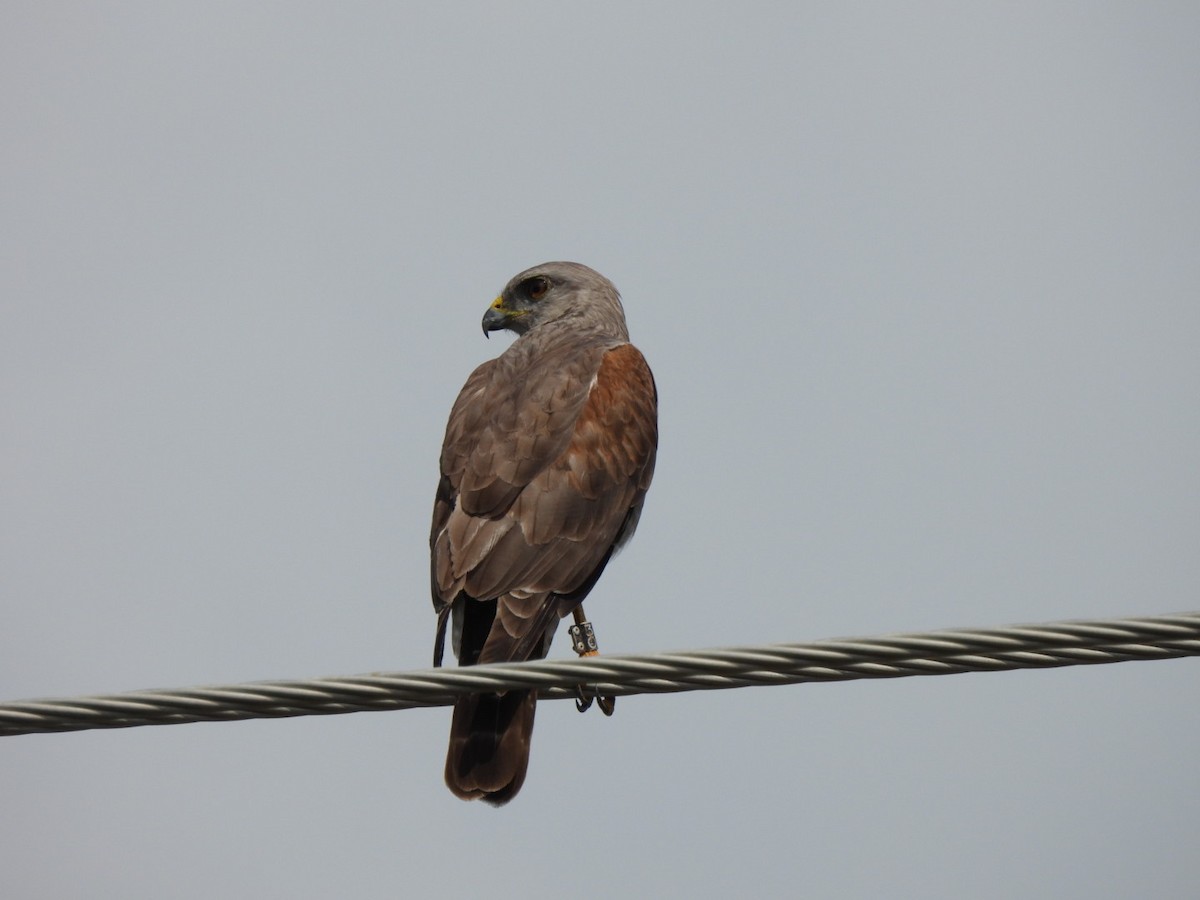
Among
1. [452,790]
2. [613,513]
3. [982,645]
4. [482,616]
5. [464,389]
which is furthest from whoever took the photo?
[464,389]

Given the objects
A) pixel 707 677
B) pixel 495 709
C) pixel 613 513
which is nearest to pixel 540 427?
pixel 613 513

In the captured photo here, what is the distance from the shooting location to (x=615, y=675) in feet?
12.6

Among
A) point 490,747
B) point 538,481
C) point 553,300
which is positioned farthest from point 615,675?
point 553,300

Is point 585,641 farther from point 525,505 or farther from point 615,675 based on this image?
point 615,675

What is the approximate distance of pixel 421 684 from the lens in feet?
12.6

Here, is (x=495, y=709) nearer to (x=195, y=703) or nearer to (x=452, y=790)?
(x=452, y=790)

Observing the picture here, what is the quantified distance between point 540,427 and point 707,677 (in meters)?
3.26

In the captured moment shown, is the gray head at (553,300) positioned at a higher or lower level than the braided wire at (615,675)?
higher

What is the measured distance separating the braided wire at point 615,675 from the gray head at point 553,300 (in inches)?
198

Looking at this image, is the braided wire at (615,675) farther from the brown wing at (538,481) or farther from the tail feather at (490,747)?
the brown wing at (538,481)

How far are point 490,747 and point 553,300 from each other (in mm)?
3958

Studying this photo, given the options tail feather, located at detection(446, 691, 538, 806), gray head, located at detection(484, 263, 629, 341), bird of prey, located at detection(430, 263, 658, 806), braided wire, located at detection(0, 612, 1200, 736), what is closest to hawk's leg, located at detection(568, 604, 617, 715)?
bird of prey, located at detection(430, 263, 658, 806)

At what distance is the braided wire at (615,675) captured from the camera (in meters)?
3.74

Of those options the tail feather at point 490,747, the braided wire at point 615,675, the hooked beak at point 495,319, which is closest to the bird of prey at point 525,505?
the tail feather at point 490,747
